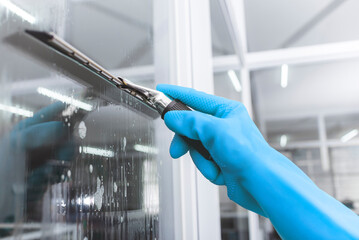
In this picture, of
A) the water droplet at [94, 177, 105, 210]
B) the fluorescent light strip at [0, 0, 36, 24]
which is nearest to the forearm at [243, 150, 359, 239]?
the water droplet at [94, 177, 105, 210]

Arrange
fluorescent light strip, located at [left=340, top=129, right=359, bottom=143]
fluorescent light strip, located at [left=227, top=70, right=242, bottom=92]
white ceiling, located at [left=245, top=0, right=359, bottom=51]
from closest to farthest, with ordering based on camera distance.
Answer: fluorescent light strip, located at [left=227, top=70, right=242, bottom=92], white ceiling, located at [left=245, top=0, right=359, bottom=51], fluorescent light strip, located at [left=340, top=129, right=359, bottom=143]

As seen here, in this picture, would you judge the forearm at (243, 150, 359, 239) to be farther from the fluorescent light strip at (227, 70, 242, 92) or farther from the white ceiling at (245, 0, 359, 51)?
the white ceiling at (245, 0, 359, 51)

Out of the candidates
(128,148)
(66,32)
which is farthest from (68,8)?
(128,148)

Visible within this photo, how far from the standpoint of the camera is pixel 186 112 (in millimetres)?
436

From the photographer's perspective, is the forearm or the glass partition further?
the glass partition

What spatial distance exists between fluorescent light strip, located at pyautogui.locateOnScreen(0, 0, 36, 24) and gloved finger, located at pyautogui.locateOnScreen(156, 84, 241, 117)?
239 mm

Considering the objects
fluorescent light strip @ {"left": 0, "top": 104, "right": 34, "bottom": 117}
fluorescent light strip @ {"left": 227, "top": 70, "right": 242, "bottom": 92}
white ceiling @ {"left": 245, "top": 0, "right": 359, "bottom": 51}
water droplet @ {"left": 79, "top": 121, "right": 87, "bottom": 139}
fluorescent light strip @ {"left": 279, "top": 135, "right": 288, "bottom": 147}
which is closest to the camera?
fluorescent light strip @ {"left": 0, "top": 104, "right": 34, "bottom": 117}

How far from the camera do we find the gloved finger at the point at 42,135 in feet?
0.79

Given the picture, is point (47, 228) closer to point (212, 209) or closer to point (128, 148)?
point (128, 148)

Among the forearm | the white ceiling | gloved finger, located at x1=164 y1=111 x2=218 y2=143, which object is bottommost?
the forearm

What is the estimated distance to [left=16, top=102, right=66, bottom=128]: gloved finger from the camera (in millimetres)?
241

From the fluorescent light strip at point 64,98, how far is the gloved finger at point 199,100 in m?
0.15

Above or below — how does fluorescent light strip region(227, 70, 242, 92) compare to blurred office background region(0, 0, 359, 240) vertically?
above

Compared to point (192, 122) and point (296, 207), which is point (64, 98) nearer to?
point (192, 122)
